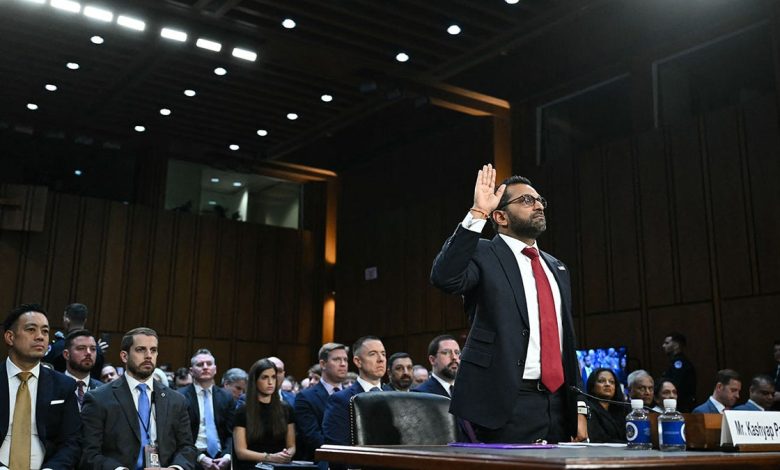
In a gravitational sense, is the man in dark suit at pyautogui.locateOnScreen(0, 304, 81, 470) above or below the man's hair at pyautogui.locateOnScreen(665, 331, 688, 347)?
below

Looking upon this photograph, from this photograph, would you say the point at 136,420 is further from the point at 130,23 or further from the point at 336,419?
the point at 130,23

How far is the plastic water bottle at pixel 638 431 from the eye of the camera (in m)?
1.96

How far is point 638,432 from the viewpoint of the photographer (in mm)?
1987

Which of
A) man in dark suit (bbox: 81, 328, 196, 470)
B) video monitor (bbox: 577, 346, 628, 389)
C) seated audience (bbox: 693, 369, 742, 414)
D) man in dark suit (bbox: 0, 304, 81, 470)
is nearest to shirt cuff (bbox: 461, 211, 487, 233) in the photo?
man in dark suit (bbox: 0, 304, 81, 470)

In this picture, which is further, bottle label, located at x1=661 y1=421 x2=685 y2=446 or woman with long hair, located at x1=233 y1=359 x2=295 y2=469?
woman with long hair, located at x1=233 y1=359 x2=295 y2=469

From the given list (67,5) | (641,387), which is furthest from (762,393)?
(67,5)

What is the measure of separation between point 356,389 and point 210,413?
2007 mm

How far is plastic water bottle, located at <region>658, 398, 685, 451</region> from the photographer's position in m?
1.83

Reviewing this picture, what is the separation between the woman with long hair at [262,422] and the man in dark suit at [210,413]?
565mm

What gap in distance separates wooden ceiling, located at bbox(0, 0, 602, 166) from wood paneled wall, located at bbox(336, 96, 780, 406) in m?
1.85

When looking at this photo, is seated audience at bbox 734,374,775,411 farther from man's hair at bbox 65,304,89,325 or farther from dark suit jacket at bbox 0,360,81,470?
man's hair at bbox 65,304,89,325

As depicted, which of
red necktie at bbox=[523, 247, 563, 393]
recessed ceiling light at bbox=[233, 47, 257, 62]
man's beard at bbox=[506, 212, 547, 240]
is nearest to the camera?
red necktie at bbox=[523, 247, 563, 393]

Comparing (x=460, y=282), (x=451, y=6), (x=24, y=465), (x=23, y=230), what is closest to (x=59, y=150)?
(x=23, y=230)

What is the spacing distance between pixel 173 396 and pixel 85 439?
0.56 m
